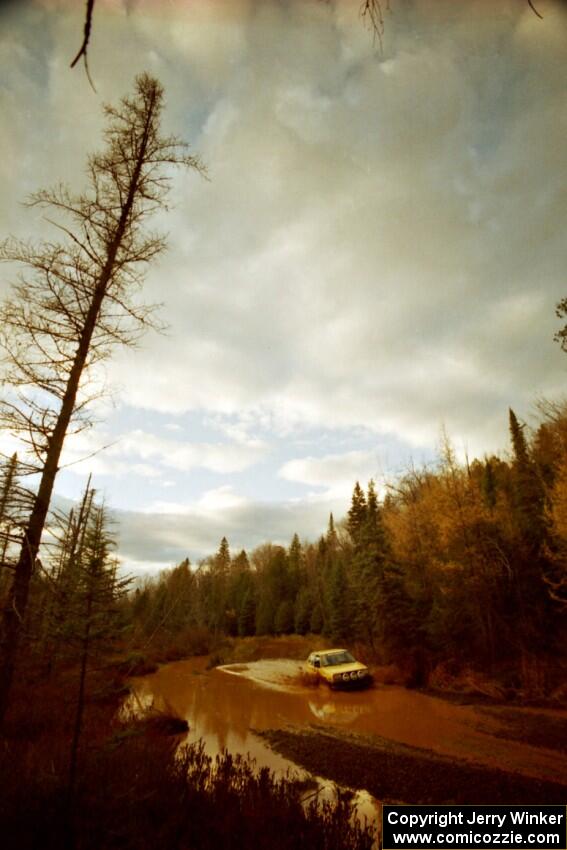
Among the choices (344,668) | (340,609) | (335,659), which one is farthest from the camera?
(340,609)

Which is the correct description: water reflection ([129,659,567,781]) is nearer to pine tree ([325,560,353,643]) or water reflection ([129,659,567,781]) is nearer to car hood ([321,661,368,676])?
car hood ([321,661,368,676])

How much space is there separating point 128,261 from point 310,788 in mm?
11783

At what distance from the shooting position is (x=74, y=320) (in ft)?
25.2

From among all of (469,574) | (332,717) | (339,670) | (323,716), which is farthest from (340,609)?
(332,717)

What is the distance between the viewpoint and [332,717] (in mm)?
15359

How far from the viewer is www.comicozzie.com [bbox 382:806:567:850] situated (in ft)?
19.0

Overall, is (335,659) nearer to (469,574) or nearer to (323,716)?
(323,716)

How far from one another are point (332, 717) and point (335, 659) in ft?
21.5

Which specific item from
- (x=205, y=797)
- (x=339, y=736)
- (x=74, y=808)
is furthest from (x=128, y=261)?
(x=339, y=736)

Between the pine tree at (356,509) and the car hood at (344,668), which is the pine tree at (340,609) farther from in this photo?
the car hood at (344,668)

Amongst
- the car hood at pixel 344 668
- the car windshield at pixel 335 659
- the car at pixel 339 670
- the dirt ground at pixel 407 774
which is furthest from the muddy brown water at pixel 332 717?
the car windshield at pixel 335 659

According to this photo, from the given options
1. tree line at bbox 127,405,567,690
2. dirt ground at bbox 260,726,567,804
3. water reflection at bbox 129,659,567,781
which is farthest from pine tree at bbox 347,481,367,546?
dirt ground at bbox 260,726,567,804

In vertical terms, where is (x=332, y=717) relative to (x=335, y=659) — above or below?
below

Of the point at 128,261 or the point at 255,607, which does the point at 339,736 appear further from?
the point at 255,607
